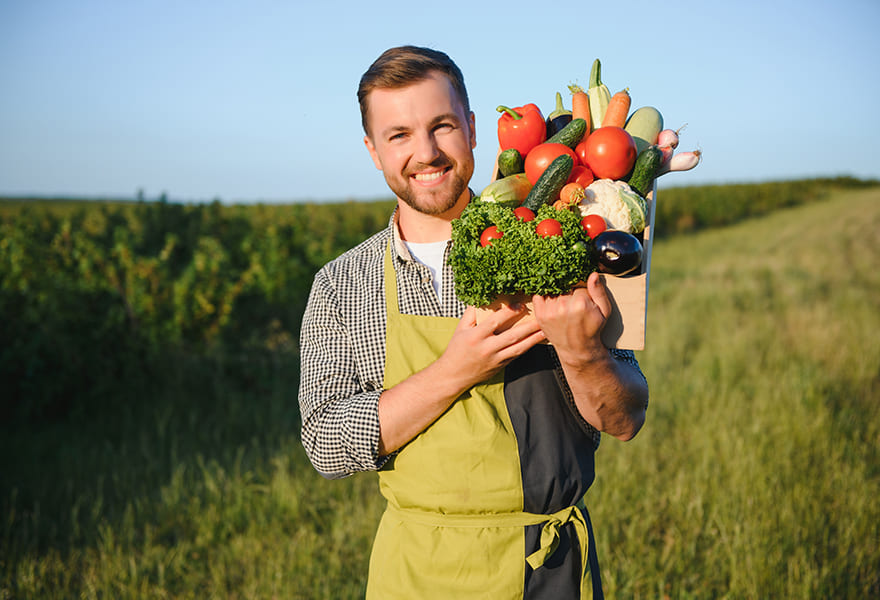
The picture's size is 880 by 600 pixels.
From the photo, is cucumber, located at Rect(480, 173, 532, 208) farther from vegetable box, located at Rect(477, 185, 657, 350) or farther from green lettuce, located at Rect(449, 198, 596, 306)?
vegetable box, located at Rect(477, 185, 657, 350)

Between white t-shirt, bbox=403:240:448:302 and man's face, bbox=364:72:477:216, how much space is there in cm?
14

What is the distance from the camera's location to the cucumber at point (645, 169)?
181cm

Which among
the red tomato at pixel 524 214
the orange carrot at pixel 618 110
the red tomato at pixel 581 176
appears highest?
the orange carrot at pixel 618 110

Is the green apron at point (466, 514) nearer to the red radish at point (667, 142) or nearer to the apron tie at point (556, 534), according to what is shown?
the apron tie at point (556, 534)

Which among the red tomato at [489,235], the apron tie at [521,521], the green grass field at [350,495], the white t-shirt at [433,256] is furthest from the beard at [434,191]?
the green grass field at [350,495]

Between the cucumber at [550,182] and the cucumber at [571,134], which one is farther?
the cucumber at [571,134]

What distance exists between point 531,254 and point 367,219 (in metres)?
16.5

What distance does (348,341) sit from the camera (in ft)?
6.90

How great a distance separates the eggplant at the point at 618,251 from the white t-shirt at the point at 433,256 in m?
0.65

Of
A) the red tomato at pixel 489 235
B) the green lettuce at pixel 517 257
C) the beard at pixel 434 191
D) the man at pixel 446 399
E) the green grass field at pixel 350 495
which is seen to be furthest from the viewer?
the green grass field at pixel 350 495

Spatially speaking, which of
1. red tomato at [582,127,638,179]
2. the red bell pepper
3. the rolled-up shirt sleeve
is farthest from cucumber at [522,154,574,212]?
the rolled-up shirt sleeve

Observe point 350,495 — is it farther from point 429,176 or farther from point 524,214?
point 524,214

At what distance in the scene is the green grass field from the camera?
358 centimetres

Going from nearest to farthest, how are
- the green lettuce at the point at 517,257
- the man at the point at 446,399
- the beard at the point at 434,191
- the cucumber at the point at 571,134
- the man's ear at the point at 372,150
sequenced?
the green lettuce at the point at 517,257
the man at the point at 446,399
the cucumber at the point at 571,134
the beard at the point at 434,191
the man's ear at the point at 372,150
